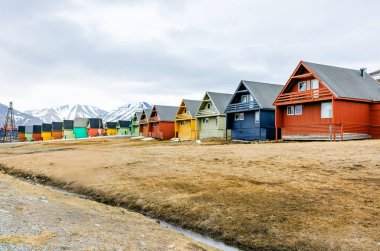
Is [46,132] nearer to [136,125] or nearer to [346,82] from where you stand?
[136,125]

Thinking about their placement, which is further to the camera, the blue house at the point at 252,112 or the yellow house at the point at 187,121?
the yellow house at the point at 187,121

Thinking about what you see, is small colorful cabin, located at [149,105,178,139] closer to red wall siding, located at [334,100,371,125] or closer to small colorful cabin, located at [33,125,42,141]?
red wall siding, located at [334,100,371,125]

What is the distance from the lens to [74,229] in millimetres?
8891

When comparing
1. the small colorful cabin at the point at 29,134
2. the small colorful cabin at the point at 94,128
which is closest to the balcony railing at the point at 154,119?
the small colorful cabin at the point at 94,128

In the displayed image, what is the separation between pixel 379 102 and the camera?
109ft

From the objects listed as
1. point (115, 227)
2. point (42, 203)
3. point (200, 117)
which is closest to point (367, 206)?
point (115, 227)

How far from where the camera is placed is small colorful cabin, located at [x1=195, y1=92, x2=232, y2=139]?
164ft

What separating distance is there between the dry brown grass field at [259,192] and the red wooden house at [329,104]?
10538 millimetres

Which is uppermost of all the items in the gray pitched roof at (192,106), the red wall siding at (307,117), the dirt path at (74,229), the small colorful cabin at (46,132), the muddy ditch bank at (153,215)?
the gray pitched roof at (192,106)

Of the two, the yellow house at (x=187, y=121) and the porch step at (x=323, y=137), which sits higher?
the yellow house at (x=187, y=121)

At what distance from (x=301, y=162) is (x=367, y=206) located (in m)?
7.80

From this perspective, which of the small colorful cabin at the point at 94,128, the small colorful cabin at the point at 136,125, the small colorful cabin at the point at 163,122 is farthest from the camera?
the small colorful cabin at the point at 94,128

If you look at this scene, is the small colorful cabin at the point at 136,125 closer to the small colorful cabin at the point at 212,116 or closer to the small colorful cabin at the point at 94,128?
the small colorful cabin at the point at 94,128

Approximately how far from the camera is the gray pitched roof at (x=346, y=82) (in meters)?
32.2
